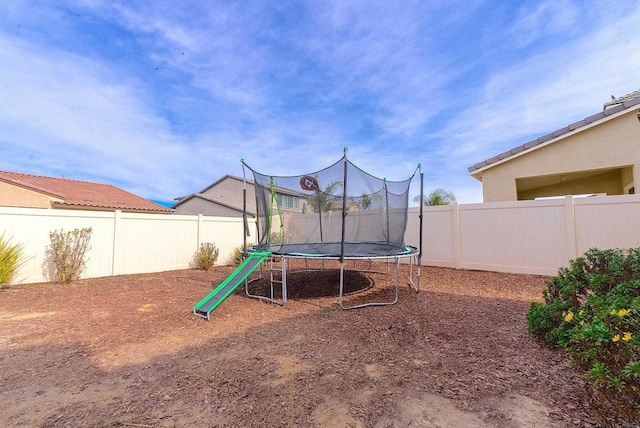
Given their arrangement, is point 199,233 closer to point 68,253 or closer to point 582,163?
point 68,253

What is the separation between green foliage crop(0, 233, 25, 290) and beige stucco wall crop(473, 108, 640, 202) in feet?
35.7

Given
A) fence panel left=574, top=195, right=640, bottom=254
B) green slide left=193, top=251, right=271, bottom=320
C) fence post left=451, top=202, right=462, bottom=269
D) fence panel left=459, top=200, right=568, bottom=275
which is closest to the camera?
green slide left=193, top=251, right=271, bottom=320

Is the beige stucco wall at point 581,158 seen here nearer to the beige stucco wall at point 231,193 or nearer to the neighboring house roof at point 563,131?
the neighboring house roof at point 563,131

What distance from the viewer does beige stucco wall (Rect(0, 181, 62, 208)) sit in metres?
9.45

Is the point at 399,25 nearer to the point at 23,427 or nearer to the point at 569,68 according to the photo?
the point at 569,68

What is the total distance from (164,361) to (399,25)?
22.9ft

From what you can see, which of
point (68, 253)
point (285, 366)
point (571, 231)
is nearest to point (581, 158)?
point (571, 231)

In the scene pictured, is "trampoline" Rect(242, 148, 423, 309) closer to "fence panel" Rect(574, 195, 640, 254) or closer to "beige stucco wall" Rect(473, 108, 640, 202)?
"fence panel" Rect(574, 195, 640, 254)

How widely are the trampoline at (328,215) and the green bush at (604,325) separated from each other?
6.56 ft

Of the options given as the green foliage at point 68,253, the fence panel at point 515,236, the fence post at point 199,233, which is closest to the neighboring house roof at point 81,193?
the green foliage at point 68,253

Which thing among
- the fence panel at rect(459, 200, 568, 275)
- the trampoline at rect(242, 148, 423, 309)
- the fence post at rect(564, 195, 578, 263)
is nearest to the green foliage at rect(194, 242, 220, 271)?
the trampoline at rect(242, 148, 423, 309)

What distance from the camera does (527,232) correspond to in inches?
221

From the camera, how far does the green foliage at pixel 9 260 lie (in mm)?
4910

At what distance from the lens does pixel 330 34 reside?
6.53m
